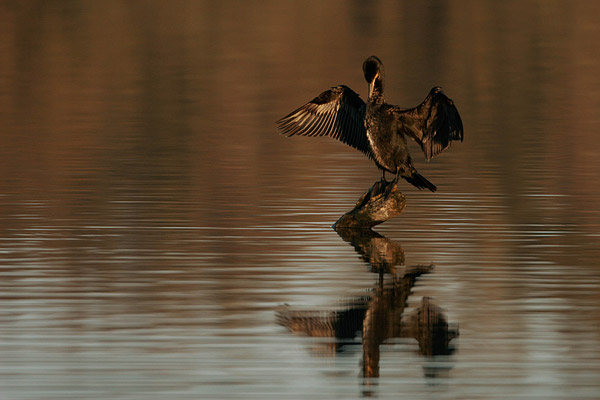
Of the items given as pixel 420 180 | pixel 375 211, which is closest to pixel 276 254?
pixel 375 211

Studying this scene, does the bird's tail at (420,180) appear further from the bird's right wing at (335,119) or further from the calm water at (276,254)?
the bird's right wing at (335,119)

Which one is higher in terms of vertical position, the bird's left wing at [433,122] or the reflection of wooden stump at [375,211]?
the bird's left wing at [433,122]

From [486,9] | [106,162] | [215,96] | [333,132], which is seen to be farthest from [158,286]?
[486,9]

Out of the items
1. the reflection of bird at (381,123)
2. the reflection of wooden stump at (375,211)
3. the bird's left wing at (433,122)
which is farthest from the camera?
the reflection of wooden stump at (375,211)

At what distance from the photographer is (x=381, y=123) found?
1686 cm

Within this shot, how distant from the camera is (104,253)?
14.5 m

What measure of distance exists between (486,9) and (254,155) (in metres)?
51.0

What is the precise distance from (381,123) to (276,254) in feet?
9.76

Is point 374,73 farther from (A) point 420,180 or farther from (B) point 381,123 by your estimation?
(A) point 420,180

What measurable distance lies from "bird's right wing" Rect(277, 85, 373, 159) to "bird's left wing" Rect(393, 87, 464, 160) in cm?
67

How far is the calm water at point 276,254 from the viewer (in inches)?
378

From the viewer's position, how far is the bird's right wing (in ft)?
57.2

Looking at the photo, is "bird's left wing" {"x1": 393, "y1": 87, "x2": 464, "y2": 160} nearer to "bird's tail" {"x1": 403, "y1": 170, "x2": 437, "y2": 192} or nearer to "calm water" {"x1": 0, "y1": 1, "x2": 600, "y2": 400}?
"bird's tail" {"x1": 403, "y1": 170, "x2": 437, "y2": 192}

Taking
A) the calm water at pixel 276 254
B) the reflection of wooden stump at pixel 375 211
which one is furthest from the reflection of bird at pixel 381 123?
the calm water at pixel 276 254
